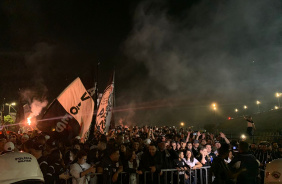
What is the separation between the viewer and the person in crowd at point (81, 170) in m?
6.14

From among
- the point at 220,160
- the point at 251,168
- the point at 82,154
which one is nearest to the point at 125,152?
the point at 82,154

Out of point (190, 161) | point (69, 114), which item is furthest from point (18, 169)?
point (69, 114)

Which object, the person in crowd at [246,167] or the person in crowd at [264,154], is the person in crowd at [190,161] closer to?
the person in crowd at [246,167]

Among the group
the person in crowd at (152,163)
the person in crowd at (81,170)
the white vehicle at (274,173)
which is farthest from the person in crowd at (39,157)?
the white vehicle at (274,173)

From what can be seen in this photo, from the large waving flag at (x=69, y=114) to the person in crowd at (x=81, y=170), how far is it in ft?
14.8

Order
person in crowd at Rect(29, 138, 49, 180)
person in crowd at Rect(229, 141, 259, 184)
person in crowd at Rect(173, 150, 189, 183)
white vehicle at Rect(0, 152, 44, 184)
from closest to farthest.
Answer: white vehicle at Rect(0, 152, 44, 184) < person in crowd at Rect(29, 138, 49, 180) < person in crowd at Rect(229, 141, 259, 184) < person in crowd at Rect(173, 150, 189, 183)

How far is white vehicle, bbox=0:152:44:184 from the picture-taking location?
85.1 inches

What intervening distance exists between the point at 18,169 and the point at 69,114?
9.09 metres

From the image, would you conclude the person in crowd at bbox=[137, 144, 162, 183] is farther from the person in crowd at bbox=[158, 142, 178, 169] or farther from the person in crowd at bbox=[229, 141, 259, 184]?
the person in crowd at bbox=[229, 141, 259, 184]

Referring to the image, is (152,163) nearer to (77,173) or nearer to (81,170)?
(81,170)

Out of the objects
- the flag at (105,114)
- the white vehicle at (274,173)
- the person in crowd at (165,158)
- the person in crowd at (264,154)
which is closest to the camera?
the white vehicle at (274,173)

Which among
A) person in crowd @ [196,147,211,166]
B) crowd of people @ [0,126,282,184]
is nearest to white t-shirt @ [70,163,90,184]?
crowd of people @ [0,126,282,184]

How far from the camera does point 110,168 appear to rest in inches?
261

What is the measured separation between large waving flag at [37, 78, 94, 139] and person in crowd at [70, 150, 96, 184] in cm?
451
